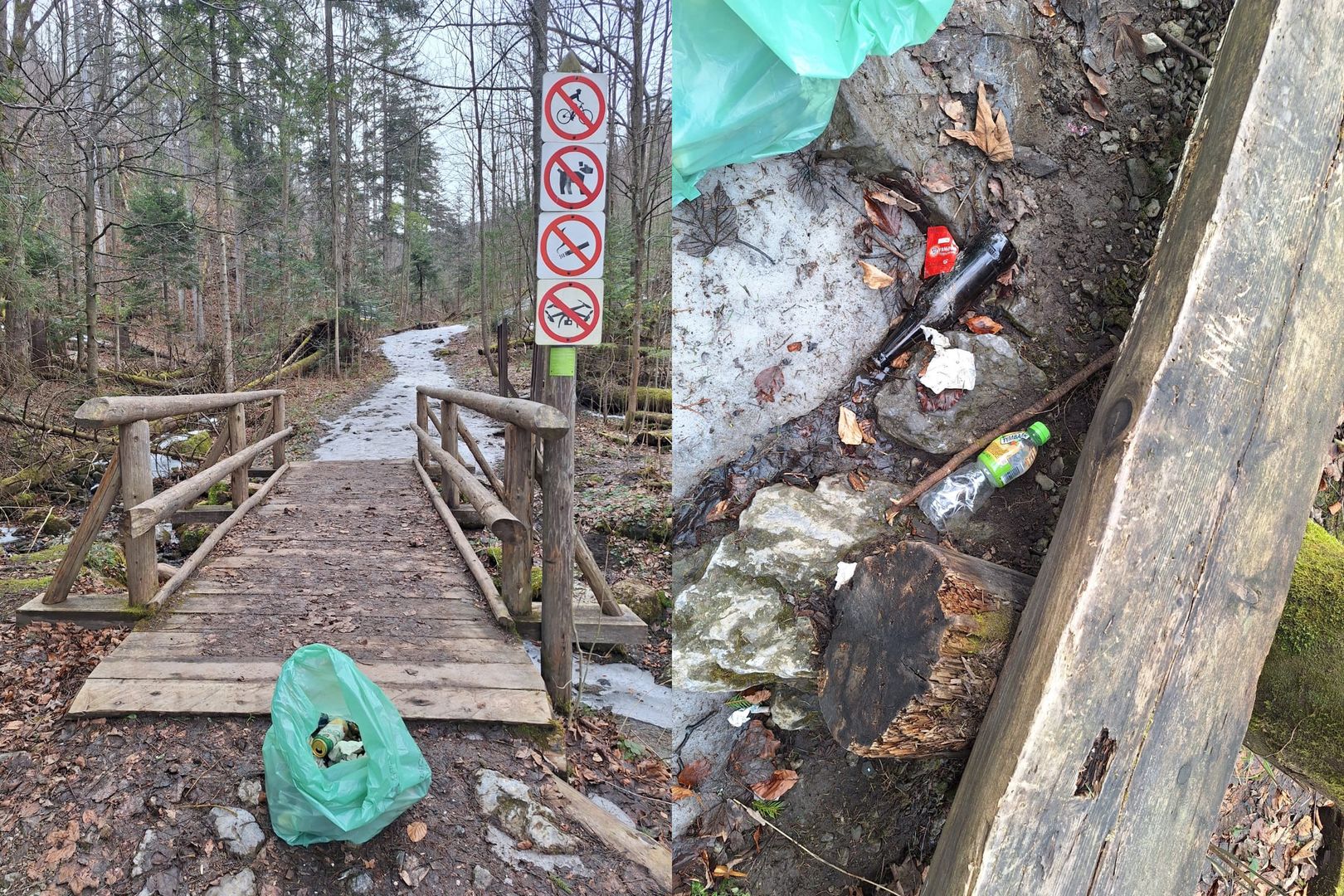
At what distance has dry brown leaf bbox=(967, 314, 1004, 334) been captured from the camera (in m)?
2.05

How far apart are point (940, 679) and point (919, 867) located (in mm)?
801

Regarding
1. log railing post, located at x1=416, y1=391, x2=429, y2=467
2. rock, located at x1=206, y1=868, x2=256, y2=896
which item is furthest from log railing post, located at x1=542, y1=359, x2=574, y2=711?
log railing post, located at x1=416, y1=391, x2=429, y2=467

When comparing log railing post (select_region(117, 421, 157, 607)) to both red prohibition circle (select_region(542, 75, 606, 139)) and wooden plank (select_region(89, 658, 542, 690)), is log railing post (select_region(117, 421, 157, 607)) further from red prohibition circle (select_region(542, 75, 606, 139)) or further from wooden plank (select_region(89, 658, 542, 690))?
red prohibition circle (select_region(542, 75, 606, 139))

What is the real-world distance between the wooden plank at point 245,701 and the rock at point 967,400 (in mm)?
1408

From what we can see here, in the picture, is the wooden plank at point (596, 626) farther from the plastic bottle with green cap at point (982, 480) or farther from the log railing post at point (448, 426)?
the log railing post at point (448, 426)

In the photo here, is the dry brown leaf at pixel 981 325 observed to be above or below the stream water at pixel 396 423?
above

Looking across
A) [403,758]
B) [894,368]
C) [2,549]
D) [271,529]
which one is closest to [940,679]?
[894,368]

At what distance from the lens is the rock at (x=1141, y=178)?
214cm

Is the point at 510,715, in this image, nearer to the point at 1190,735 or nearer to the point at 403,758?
the point at 403,758

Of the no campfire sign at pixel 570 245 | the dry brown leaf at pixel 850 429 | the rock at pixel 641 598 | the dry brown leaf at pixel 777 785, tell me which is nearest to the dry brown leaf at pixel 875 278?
the dry brown leaf at pixel 850 429

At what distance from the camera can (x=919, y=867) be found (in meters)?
1.79

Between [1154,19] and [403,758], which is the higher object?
[1154,19]

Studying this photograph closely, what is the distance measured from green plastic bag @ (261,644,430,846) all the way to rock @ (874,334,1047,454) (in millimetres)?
1586

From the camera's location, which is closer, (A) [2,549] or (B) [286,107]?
(A) [2,549]
